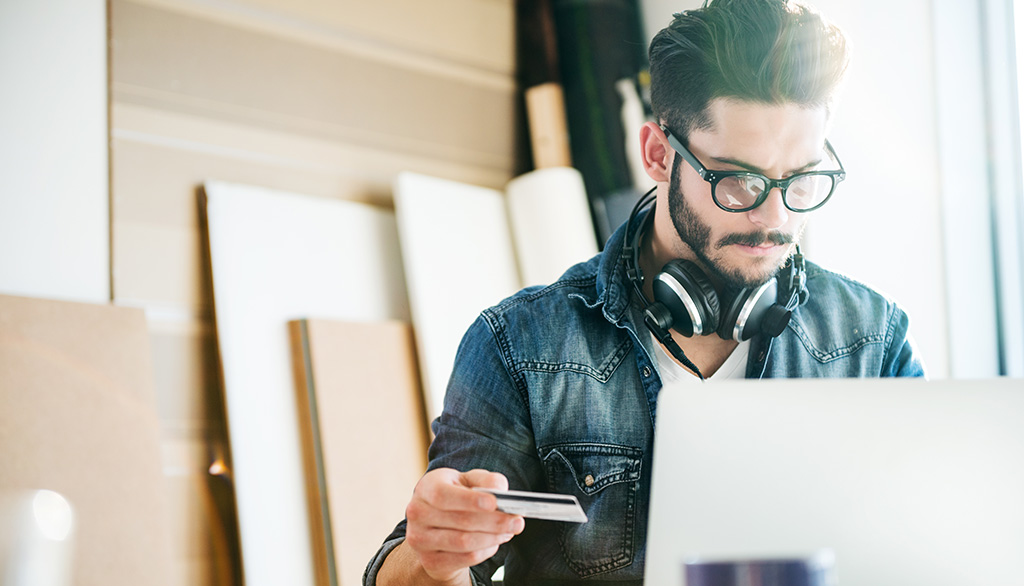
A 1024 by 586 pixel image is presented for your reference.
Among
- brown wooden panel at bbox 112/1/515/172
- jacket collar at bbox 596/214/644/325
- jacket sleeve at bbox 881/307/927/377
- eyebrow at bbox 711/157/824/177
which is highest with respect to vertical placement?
brown wooden panel at bbox 112/1/515/172

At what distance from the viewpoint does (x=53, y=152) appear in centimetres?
211

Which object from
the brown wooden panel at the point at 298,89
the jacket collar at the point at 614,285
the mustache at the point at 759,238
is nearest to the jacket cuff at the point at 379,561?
the jacket collar at the point at 614,285

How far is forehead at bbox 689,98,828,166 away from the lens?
4.54ft

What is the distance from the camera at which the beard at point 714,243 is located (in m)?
1.43

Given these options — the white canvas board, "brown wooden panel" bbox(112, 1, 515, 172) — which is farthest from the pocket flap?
"brown wooden panel" bbox(112, 1, 515, 172)

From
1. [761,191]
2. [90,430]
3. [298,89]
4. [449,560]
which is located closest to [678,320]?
[761,191]

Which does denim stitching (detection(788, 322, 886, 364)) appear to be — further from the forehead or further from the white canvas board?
the white canvas board

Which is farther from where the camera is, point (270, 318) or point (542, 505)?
point (270, 318)

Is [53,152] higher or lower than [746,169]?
higher

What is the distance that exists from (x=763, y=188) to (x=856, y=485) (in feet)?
2.38

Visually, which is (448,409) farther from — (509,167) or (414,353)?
(509,167)

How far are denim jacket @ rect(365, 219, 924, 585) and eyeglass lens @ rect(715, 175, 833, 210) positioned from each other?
231 millimetres

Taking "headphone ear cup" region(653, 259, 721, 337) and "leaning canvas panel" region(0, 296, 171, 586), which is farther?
"leaning canvas panel" region(0, 296, 171, 586)

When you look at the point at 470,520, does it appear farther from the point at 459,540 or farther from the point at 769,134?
the point at 769,134
